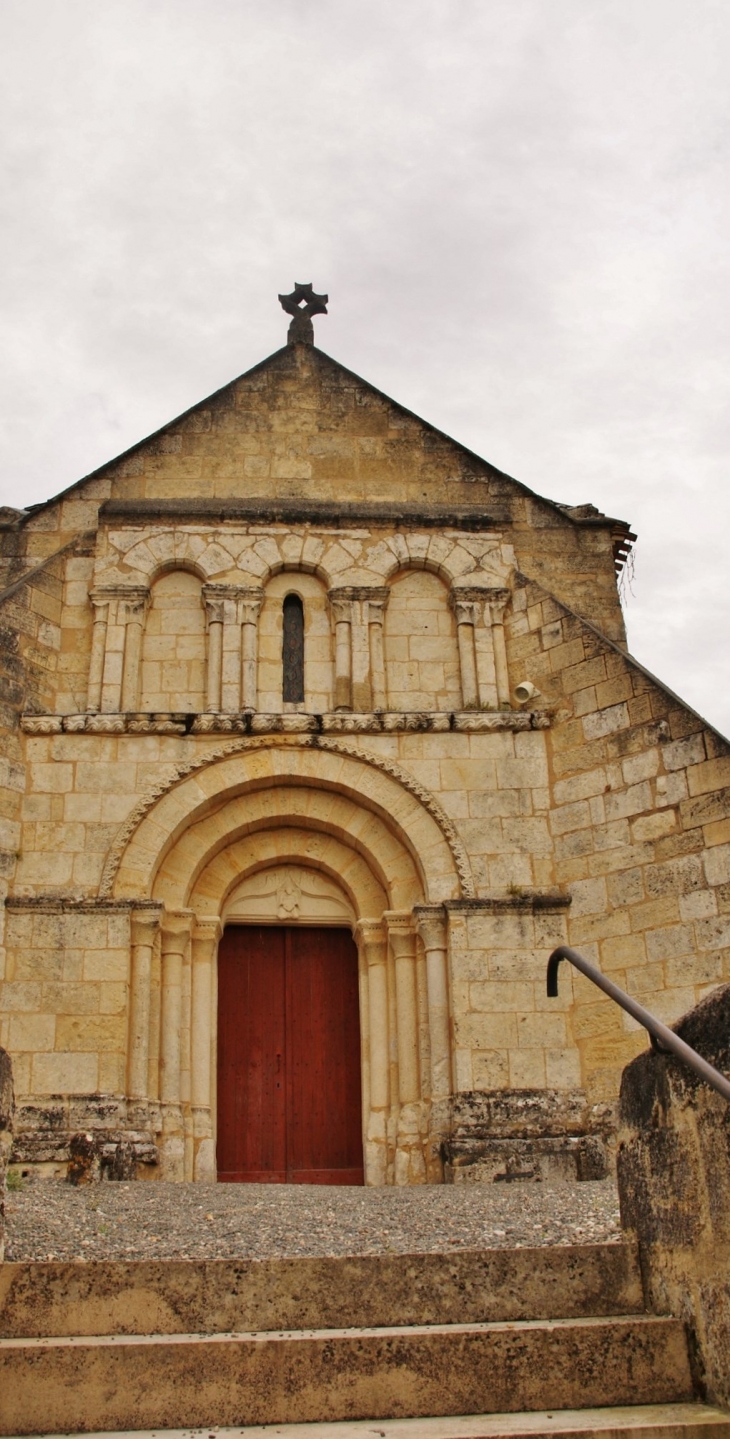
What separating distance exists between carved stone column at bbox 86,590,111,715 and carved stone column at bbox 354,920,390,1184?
10.3 feet

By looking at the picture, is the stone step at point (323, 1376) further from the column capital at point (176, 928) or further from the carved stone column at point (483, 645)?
the carved stone column at point (483, 645)

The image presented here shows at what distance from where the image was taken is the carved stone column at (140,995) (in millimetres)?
9633

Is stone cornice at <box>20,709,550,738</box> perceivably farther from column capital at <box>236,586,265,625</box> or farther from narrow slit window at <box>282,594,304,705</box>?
column capital at <box>236,586,265,625</box>

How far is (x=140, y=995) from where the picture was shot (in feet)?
32.4

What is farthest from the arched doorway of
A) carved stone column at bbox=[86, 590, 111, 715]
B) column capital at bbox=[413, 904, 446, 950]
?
carved stone column at bbox=[86, 590, 111, 715]

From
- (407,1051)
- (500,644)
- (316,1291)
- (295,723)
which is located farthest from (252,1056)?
(316,1291)

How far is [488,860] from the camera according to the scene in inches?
414

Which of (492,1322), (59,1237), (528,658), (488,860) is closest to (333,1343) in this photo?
(492,1322)

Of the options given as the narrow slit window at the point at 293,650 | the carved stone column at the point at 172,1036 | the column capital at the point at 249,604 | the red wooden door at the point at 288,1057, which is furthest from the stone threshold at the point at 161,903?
the column capital at the point at 249,604

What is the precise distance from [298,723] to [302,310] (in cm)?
530

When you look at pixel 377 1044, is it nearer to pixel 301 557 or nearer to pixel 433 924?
pixel 433 924

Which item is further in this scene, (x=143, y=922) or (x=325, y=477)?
(x=325, y=477)

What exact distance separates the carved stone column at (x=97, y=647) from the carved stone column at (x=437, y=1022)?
3482mm

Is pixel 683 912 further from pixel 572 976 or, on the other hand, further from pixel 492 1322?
pixel 492 1322
